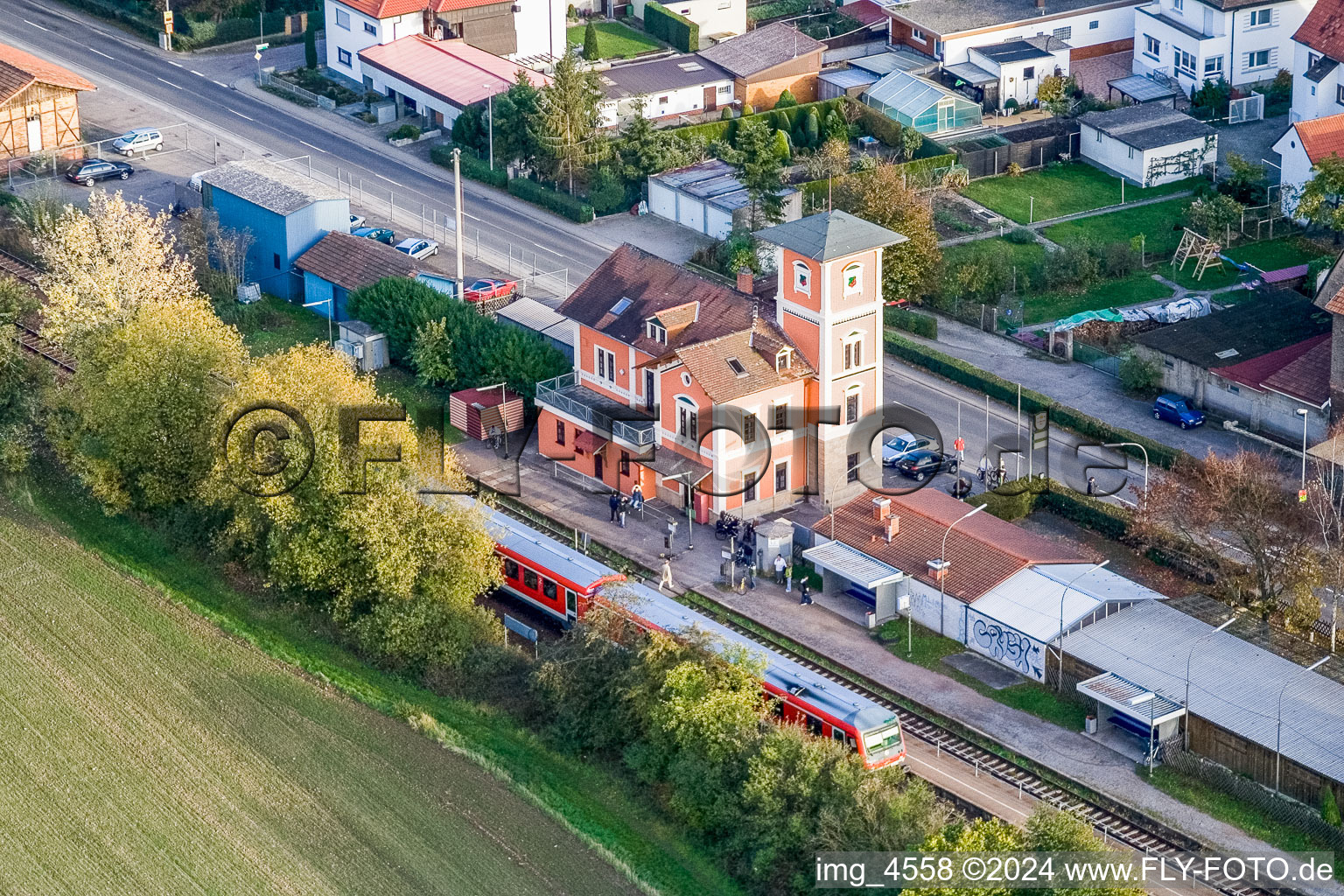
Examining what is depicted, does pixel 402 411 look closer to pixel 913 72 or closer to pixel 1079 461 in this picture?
pixel 1079 461

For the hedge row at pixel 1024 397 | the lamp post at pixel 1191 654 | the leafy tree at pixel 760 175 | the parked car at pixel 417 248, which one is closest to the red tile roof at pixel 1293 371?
the hedge row at pixel 1024 397

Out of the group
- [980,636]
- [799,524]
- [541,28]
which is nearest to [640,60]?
[541,28]

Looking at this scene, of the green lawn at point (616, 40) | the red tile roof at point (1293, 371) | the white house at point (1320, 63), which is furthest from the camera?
the green lawn at point (616, 40)

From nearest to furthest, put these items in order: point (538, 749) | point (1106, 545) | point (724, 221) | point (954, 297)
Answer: point (538, 749) < point (1106, 545) < point (954, 297) < point (724, 221)

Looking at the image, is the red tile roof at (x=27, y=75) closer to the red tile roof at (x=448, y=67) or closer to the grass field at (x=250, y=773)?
the red tile roof at (x=448, y=67)

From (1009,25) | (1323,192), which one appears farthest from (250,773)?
(1009,25)

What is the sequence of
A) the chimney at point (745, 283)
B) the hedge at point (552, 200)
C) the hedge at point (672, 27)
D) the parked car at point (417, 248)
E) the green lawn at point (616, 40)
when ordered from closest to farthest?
the chimney at point (745, 283) → the parked car at point (417, 248) → the hedge at point (552, 200) → the hedge at point (672, 27) → the green lawn at point (616, 40)

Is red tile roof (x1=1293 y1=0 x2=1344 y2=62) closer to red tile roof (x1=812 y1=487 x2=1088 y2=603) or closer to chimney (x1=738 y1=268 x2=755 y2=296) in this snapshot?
chimney (x1=738 y1=268 x2=755 y2=296)
